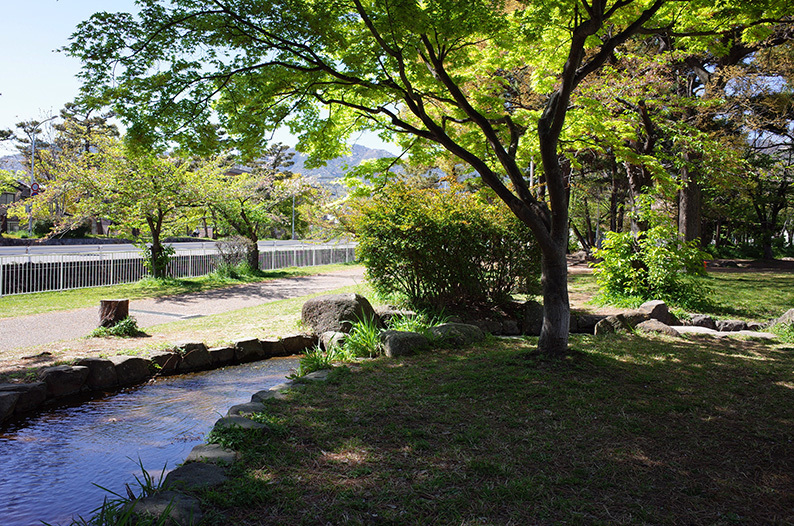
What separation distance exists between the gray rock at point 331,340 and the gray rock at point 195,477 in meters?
3.89

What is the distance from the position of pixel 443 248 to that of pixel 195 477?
251 inches

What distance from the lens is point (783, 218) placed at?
43.2 metres

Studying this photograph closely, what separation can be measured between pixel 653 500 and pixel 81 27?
6696mm

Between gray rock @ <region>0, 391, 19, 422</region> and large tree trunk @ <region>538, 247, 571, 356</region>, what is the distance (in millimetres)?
5563

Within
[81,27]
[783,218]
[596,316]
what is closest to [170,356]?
[81,27]

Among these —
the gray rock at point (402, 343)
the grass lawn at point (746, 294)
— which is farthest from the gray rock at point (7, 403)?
the grass lawn at point (746, 294)

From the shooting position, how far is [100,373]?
19.9ft

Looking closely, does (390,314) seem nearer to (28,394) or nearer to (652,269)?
Result: (28,394)

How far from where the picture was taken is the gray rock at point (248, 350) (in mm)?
7512

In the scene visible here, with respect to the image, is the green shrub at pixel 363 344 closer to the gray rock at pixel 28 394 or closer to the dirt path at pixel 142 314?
the gray rock at pixel 28 394

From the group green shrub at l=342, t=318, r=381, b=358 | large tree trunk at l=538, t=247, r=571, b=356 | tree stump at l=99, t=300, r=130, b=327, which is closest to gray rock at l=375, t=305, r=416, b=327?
green shrub at l=342, t=318, r=381, b=358

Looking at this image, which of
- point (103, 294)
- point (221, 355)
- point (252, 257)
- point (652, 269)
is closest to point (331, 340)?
point (221, 355)

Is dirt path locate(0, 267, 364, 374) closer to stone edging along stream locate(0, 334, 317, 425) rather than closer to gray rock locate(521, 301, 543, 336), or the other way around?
stone edging along stream locate(0, 334, 317, 425)

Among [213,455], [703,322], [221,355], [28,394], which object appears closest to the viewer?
[213,455]
